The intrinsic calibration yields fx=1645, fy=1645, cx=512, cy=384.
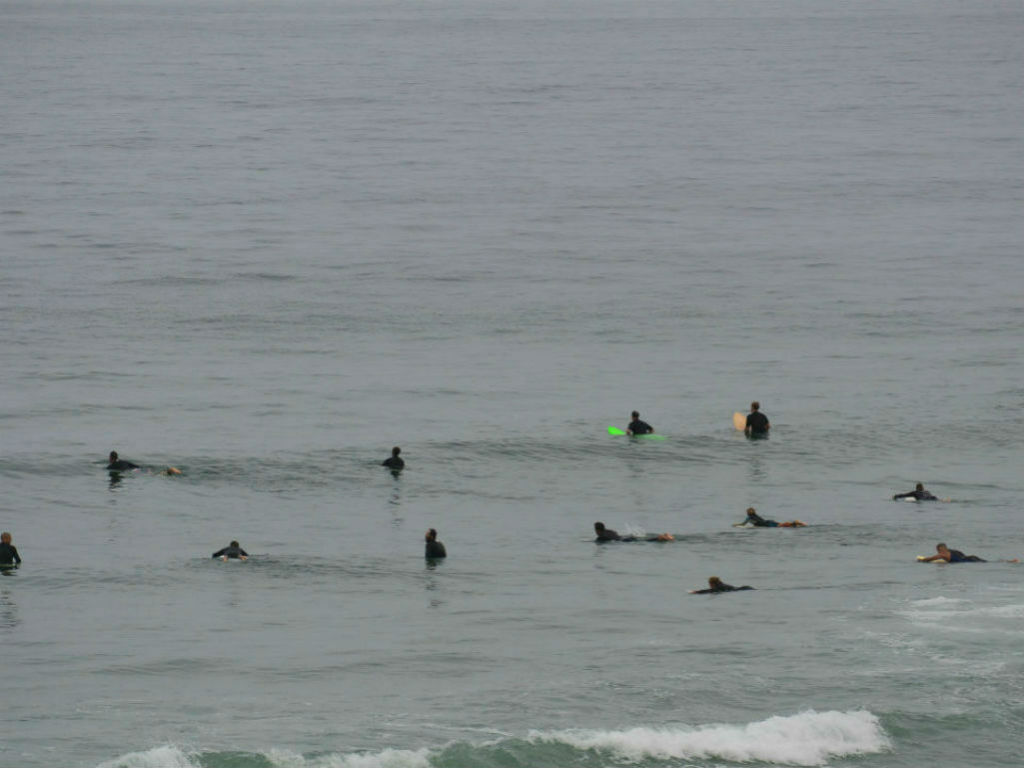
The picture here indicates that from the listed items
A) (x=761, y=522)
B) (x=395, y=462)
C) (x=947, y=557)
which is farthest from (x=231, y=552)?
(x=947, y=557)

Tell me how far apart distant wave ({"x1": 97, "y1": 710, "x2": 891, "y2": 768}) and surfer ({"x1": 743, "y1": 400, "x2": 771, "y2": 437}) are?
24405 mm

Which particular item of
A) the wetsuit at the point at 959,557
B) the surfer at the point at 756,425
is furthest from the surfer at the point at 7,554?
the surfer at the point at 756,425

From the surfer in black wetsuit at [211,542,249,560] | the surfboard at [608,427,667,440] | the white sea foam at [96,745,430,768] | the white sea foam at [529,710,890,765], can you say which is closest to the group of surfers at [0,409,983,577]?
the surfer in black wetsuit at [211,542,249,560]

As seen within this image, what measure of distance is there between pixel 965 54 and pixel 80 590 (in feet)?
541

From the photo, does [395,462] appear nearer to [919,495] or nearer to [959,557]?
[919,495]

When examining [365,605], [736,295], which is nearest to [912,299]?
[736,295]

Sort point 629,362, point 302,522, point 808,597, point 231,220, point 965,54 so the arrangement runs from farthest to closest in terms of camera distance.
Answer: point 965,54
point 231,220
point 629,362
point 302,522
point 808,597

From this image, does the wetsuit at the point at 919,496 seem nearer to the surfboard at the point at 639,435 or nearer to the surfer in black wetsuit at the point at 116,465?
the surfboard at the point at 639,435

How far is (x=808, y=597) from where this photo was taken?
3556 cm

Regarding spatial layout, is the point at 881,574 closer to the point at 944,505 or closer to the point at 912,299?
the point at 944,505

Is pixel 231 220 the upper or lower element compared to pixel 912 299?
upper

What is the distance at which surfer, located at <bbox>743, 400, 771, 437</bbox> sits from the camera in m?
52.4

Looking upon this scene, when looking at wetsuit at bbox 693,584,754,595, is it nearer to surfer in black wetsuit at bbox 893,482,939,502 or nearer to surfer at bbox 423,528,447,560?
surfer at bbox 423,528,447,560

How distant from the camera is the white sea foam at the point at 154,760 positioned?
87.8ft
